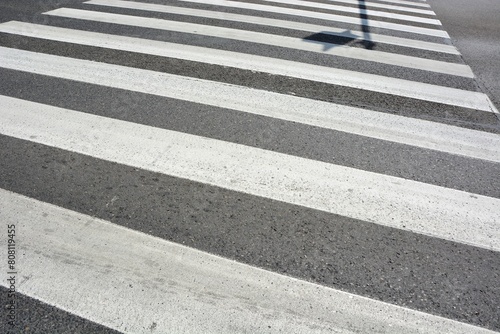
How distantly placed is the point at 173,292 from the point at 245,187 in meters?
1.11

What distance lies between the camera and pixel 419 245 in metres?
2.91

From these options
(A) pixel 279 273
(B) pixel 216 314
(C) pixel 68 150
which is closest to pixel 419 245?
(A) pixel 279 273

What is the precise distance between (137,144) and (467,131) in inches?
121

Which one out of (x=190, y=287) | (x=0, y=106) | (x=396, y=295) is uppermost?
(x=0, y=106)

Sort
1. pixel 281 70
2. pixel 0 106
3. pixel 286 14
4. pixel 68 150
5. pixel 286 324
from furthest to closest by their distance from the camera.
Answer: pixel 286 14 → pixel 281 70 → pixel 0 106 → pixel 68 150 → pixel 286 324

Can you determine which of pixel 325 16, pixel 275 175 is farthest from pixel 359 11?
pixel 275 175

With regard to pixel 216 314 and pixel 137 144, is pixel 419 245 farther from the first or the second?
pixel 137 144

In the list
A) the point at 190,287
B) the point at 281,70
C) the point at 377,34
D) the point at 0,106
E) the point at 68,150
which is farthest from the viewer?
the point at 377,34

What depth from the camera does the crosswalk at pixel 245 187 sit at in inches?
96.1

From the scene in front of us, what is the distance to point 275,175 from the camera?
3523mm

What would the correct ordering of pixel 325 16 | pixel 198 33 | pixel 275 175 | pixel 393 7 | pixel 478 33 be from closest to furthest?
pixel 275 175 → pixel 198 33 → pixel 478 33 → pixel 325 16 → pixel 393 7

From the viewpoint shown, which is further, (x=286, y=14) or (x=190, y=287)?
(x=286, y=14)

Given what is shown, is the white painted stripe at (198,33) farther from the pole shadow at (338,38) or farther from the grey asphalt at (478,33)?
the grey asphalt at (478,33)

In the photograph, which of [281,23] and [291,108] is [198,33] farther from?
[291,108]
